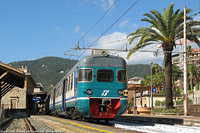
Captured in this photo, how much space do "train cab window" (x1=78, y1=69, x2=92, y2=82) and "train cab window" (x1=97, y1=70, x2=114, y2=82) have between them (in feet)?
1.48

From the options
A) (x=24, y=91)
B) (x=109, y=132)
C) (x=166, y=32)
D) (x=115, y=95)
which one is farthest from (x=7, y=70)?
(x=24, y=91)

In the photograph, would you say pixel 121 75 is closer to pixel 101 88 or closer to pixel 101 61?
pixel 101 61

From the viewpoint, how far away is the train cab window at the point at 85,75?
1475 cm

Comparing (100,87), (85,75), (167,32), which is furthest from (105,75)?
(167,32)

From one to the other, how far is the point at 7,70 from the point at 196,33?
1791 cm

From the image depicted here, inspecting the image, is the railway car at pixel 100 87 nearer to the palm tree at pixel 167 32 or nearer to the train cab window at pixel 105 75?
the train cab window at pixel 105 75

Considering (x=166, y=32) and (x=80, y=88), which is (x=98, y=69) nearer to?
(x=80, y=88)

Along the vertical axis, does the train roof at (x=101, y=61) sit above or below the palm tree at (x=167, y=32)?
below

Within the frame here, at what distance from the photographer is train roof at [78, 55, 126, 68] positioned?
15123 millimetres

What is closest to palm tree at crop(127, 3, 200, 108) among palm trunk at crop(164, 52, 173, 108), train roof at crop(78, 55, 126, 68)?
palm trunk at crop(164, 52, 173, 108)

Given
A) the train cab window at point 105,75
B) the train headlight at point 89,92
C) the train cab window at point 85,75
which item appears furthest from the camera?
the train cab window at point 105,75

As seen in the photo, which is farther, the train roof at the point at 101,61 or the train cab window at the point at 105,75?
the train roof at the point at 101,61

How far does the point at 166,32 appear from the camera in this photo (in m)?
28.2

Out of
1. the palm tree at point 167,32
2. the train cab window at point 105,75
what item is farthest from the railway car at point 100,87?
the palm tree at point 167,32
